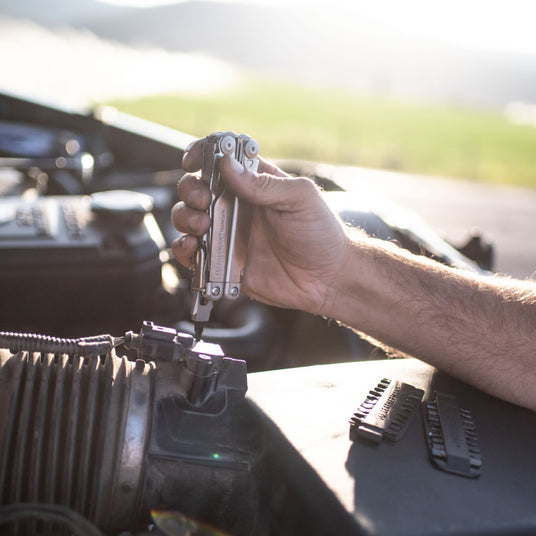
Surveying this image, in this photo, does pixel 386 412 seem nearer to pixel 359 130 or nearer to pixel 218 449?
pixel 218 449

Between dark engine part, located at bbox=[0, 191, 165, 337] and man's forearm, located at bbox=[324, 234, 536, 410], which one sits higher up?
man's forearm, located at bbox=[324, 234, 536, 410]

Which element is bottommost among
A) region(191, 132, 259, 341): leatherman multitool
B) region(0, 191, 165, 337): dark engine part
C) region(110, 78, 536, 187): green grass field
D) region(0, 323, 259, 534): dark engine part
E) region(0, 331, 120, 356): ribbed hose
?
region(110, 78, 536, 187): green grass field

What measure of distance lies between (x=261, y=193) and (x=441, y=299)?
409 mm

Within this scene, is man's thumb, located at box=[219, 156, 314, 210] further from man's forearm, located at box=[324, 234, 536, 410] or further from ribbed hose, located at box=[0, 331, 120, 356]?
ribbed hose, located at box=[0, 331, 120, 356]

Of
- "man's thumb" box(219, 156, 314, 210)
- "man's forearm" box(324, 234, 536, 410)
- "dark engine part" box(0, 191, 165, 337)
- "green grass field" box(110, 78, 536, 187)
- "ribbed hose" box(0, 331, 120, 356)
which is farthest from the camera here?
"green grass field" box(110, 78, 536, 187)

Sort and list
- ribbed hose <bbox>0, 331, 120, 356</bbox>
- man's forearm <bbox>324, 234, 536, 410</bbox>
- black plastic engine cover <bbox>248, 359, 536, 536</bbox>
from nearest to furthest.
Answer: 1. black plastic engine cover <bbox>248, 359, 536, 536</bbox>
2. ribbed hose <bbox>0, 331, 120, 356</bbox>
3. man's forearm <bbox>324, 234, 536, 410</bbox>

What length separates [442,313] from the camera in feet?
3.68

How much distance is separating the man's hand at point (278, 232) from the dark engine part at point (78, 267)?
283 millimetres

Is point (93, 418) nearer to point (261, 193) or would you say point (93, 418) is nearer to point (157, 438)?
point (157, 438)

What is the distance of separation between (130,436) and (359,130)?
1965 cm

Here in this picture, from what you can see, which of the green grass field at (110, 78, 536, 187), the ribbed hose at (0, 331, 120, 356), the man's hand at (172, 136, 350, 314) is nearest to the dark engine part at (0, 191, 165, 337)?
the man's hand at (172, 136, 350, 314)

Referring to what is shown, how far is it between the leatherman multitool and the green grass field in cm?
519

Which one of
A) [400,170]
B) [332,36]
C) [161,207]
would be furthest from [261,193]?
[332,36]

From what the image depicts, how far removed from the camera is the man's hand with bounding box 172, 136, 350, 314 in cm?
96
